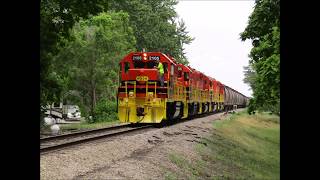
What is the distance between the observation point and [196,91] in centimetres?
2941

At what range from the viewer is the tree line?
17.7 metres

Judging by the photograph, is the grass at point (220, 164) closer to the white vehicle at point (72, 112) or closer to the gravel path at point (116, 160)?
the gravel path at point (116, 160)

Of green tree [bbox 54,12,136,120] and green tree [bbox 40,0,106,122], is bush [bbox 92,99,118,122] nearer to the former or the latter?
green tree [bbox 54,12,136,120]

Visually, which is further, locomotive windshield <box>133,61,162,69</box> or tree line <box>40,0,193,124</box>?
locomotive windshield <box>133,61,162,69</box>

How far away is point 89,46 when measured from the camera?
3572 centimetres

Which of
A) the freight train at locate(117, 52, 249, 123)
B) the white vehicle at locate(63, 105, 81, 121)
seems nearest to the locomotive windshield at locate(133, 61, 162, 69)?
the freight train at locate(117, 52, 249, 123)

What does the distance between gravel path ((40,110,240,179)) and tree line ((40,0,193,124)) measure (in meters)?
5.08

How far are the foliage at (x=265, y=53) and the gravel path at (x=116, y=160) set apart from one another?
5.90 metres

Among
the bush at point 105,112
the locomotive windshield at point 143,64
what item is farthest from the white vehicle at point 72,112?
the locomotive windshield at point 143,64

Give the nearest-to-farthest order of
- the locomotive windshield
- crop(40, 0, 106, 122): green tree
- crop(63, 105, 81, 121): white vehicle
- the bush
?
crop(40, 0, 106, 122): green tree < the locomotive windshield < the bush < crop(63, 105, 81, 121): white vehicle
